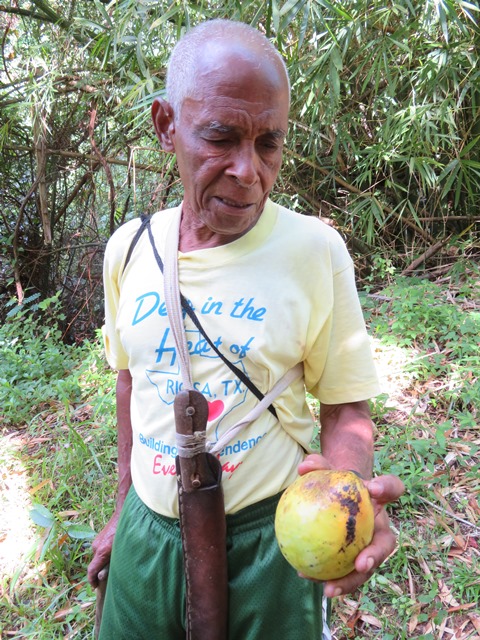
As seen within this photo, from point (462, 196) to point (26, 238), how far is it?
439cm

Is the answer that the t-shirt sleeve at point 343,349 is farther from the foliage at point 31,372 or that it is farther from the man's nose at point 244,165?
the foliage at point 31,372

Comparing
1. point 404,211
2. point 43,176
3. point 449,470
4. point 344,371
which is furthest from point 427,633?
point 43,176

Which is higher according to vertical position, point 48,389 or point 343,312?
point 343,312

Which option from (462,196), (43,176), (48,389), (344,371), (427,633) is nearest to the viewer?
(344,371)

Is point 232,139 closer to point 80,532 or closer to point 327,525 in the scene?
point 327,525

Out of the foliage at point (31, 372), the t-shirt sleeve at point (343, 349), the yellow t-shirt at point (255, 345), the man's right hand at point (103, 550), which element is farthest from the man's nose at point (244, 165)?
the foliage at point (31, 372)

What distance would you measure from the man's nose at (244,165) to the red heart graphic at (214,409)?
0.45 m

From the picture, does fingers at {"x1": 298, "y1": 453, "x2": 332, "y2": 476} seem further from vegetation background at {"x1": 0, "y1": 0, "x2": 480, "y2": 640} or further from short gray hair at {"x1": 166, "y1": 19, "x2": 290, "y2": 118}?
vegetation background at {"x1": 0, "y1": 0, "x2": 480, "y2": 640}

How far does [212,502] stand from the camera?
104 cm

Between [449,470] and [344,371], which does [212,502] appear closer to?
[344,371]

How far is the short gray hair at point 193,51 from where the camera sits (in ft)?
3.47

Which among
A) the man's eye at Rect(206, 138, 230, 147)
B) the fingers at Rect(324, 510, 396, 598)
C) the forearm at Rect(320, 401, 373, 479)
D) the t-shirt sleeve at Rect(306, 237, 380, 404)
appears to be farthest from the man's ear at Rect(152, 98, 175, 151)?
the fingers at Rect(324, 510, 396, 598)

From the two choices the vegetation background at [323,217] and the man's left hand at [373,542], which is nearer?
the man's left hand at [373,542]

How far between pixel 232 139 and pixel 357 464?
723 millimetres
